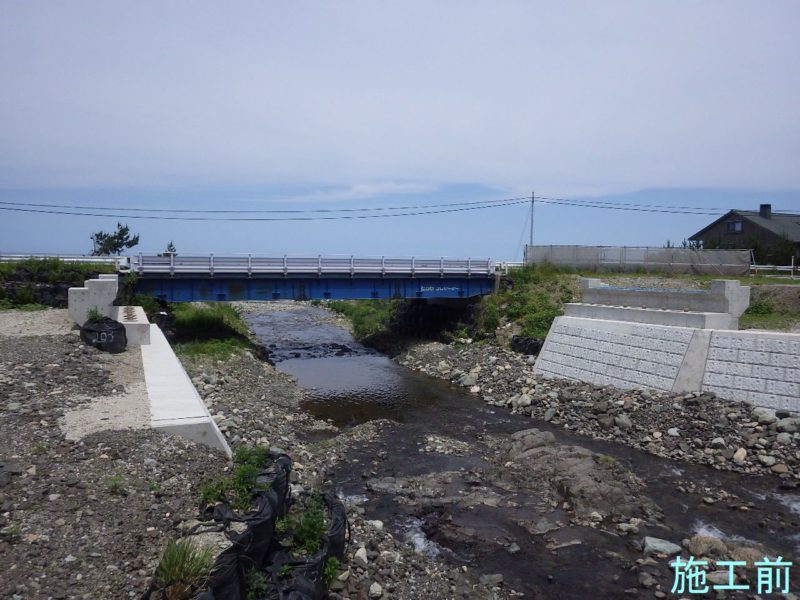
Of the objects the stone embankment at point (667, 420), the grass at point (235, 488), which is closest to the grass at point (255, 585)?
the grass at point (235, 488)

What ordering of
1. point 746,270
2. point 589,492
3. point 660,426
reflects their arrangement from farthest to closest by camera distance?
point 746,270 < point 660,426 < point 589,492

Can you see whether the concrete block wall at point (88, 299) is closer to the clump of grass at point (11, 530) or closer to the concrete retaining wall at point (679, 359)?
the clump of grass at point (11, 530)

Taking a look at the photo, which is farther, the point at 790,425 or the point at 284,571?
the point at 790,425

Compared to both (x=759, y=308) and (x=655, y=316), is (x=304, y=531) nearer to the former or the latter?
(x=655, y=316)

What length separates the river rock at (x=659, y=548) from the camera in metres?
10.9

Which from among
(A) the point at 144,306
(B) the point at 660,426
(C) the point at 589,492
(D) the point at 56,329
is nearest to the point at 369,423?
(C) the point at 589,492

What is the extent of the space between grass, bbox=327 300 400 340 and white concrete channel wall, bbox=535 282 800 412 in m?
17.0

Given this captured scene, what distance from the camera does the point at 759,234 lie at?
41656 millimetres

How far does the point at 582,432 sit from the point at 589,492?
604 cm

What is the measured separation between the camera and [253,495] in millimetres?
8625

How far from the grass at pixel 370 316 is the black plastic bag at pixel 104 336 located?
2497 centimetres

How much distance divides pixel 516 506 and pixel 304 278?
2096cm

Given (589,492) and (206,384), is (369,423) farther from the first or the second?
(589,492)

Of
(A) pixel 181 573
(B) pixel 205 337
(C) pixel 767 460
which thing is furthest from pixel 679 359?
(B) pixel 205 337
